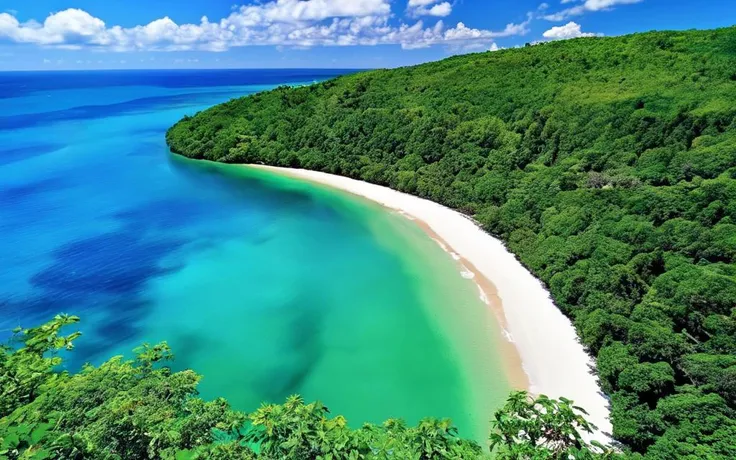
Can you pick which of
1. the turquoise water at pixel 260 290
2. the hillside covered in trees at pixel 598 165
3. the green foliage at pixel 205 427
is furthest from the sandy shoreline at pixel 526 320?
the green foliage at pixel 205 427

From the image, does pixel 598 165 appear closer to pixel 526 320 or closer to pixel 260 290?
pixel 526 320

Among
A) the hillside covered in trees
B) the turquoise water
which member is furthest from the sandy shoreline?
the turquoise water

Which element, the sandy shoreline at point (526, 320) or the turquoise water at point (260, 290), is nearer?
the sandy shoreline at point (526, 320)

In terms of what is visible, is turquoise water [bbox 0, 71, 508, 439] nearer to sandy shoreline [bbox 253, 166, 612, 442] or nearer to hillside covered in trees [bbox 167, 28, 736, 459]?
sandy shoreline [bbox 253, 166, 612, 442]

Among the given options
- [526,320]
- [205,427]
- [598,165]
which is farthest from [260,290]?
[598,165]

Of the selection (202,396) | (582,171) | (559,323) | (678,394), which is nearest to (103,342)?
(202,396)

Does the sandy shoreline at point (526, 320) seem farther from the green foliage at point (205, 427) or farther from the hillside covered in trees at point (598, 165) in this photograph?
the green foliage at point (205, 427)
